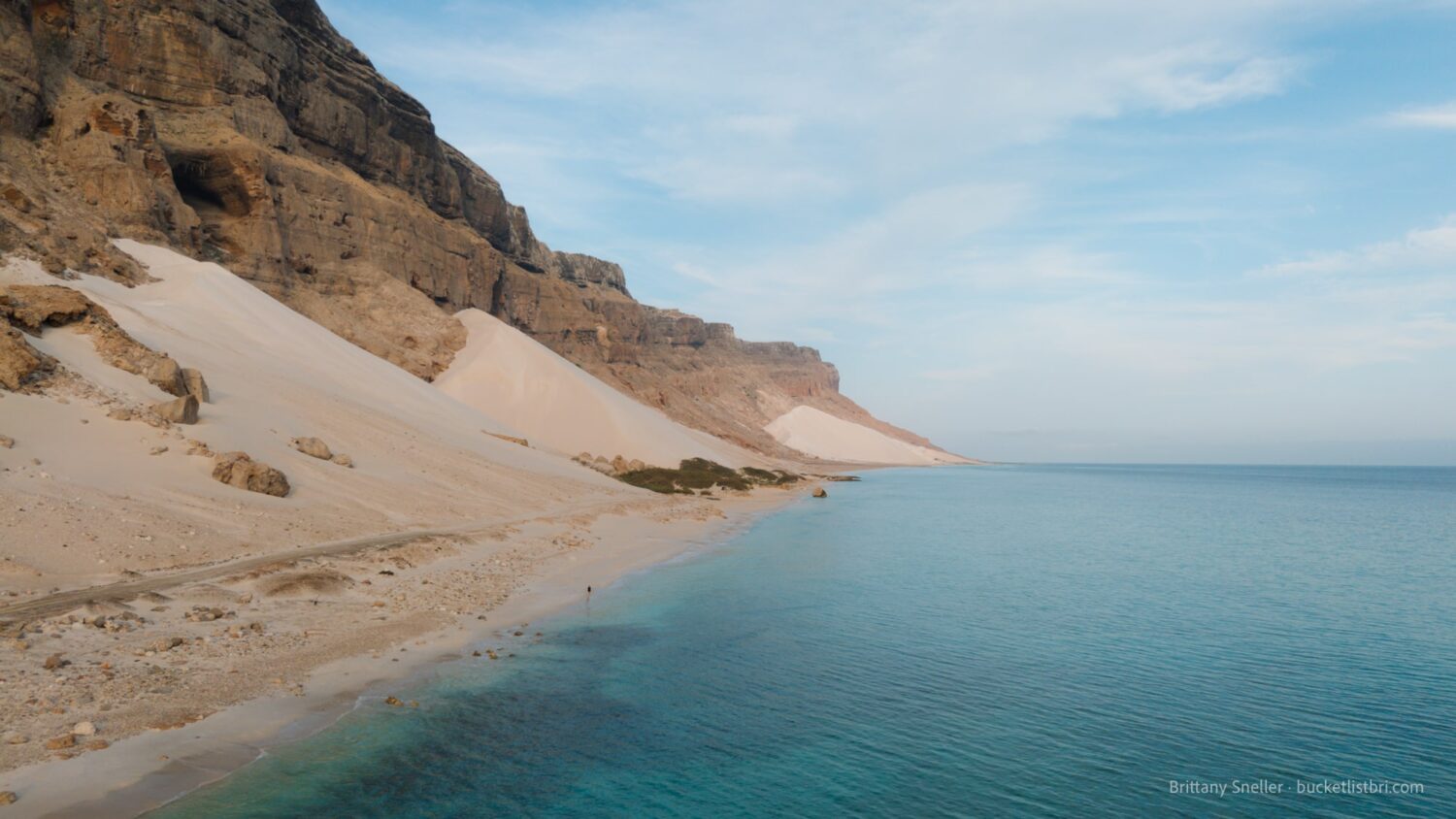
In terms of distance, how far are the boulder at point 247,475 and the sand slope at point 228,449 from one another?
0.30m

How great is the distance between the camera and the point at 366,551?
15.6 m

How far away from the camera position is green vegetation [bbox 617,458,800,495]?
141 ft

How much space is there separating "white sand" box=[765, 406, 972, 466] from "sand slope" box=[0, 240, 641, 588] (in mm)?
93098

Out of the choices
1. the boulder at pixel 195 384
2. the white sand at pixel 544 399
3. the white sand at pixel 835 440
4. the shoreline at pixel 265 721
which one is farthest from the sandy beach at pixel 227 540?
the white sand at pixel 835 440

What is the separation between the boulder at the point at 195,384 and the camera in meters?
20.4

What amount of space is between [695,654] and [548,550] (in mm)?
9347

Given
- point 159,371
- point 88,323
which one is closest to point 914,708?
point 159,371

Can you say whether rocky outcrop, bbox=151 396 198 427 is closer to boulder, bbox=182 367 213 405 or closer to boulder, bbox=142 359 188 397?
boulder, bbox=142 359 188 397

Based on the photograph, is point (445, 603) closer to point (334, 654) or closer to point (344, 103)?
point (334, 654)

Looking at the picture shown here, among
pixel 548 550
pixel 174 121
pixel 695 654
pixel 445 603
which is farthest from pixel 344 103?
pixel 695 654

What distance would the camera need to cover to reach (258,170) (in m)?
40.4

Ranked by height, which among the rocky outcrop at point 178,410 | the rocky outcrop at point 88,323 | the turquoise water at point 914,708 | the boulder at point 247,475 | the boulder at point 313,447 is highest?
the rocky outcrop at point 88,323

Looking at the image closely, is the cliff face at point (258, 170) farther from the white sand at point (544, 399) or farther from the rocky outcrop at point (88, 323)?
the rocky outcrop at point (88, 323)

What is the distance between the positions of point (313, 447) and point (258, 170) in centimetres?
2643
